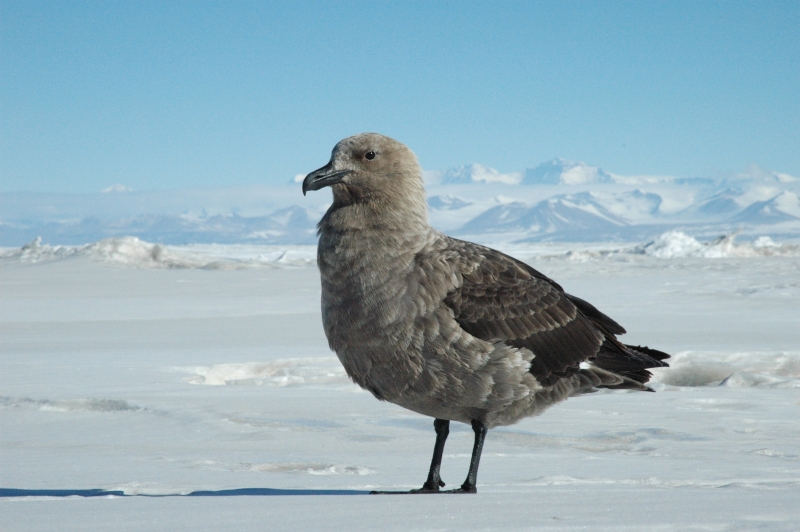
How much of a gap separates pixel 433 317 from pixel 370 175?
1018 millimetres

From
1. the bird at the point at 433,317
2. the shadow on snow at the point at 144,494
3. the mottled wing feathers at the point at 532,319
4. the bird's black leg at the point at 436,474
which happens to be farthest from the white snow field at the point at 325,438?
the mottled wing feathers at the point at 532,319

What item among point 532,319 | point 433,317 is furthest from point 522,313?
point 433,317

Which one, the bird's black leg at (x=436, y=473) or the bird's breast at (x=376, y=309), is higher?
the bird's breast at (x=376, y=309)

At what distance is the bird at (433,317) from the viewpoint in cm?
420

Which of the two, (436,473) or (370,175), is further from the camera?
(370,175)

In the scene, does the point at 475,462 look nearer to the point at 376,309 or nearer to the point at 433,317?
the point at 433,317

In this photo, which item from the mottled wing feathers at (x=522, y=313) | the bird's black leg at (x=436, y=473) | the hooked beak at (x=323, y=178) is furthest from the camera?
the hooked beak at (x=323, y=178)

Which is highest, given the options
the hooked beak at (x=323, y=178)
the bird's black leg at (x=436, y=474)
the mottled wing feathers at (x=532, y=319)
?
the hooked beak at (x=323, y=178)

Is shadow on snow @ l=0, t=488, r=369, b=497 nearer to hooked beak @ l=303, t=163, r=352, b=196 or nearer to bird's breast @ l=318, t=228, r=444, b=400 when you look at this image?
bird's breast @ l=318, t=228, r=444, b=400

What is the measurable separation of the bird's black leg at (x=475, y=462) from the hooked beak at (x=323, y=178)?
1.58 m

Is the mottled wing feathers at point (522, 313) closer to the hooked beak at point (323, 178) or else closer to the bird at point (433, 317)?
the bird at point (433, 317)

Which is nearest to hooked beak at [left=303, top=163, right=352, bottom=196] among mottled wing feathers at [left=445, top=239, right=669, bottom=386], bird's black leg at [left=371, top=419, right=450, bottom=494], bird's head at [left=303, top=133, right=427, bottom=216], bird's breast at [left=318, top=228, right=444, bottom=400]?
bird's head at [left=303, top=133, right=427, bottom=216]

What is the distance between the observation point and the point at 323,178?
475 centimetres

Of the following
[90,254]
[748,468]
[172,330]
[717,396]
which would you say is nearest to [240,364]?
[172,330]
